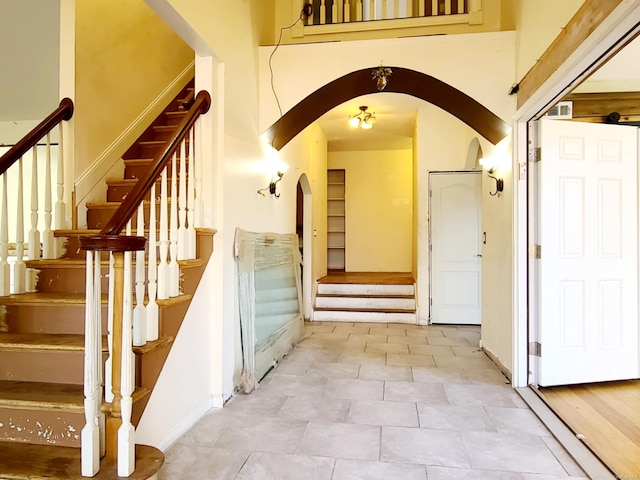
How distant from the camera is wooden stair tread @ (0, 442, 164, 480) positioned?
167cm

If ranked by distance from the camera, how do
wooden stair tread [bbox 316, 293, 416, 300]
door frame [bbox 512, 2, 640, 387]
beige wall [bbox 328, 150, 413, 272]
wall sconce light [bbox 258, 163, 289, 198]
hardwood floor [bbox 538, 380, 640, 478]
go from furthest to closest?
beige wall [bbox 328, 150, 413, 272]
wooden stair tread [bbox 316, 293, 416, 300]
wall sconce light [bbox 258, 163, 289, 198]
door frame [bbox 512, 2, 640, 387]
hardwood floor [bbox 538, 380, 640, 478]

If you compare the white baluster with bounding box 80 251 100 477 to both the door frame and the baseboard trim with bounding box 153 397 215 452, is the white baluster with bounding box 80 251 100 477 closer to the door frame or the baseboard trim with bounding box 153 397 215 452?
the baseboard trim with bounding box 153 397 215 452

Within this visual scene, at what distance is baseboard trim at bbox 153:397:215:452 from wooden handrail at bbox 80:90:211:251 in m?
1.23

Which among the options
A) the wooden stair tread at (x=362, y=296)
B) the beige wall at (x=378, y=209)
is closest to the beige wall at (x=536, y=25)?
the wooden stair tread at (x=362, y=296)

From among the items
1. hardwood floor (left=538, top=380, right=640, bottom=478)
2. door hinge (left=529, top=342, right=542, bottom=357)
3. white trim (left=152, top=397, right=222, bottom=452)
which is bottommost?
hardwood floor (left=538, top=380, right=640, bottom=478)

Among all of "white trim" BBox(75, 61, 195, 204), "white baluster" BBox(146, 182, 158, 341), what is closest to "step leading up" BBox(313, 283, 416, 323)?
"white trim" BBox(75, 61, 195, 204)

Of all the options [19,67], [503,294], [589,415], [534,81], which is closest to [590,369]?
[589,415]

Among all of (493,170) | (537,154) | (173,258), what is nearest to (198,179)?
(173,258)

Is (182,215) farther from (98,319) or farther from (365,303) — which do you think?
(365,303)

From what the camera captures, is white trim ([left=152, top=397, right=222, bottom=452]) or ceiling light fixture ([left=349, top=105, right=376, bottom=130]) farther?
ceiling light fixture ([left=349, top=105, right=376, bottom=130])

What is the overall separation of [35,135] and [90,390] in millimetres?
1772

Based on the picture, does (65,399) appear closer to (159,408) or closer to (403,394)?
(159,408)

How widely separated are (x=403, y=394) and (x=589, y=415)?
127cm

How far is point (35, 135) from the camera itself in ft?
8.34
